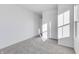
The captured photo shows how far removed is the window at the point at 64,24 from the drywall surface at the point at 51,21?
26 centimetres

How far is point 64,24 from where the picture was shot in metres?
2.33

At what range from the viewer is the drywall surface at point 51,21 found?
2.56m

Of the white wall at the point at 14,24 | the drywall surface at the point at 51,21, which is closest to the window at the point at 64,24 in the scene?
the drywall surface at the point at 51,21

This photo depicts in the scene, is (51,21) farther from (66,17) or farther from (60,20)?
(66,17)

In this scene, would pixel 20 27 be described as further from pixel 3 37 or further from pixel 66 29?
pixel 66 29

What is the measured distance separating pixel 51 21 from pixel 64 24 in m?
0.61

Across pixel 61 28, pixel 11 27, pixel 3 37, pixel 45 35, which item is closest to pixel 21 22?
pixel 11 27

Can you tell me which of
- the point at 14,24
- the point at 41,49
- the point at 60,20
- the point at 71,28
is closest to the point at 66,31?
the point at 71,28

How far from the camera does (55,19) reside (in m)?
2.67

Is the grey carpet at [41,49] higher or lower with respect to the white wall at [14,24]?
lower

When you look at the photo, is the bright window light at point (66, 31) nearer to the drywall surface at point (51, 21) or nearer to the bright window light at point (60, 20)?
the bright window light at point (60, 20)

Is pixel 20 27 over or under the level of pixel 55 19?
under

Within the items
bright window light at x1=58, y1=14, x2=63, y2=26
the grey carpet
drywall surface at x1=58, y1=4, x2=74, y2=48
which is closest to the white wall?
the grey carpet

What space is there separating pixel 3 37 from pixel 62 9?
9.09 ft
